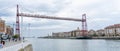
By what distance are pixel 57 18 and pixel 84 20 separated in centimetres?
2633

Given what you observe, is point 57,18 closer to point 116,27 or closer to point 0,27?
point 0,27

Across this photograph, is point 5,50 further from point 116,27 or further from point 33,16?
point 116,27

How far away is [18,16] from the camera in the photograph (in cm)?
7169

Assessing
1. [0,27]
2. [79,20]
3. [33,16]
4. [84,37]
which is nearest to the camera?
[0,27]

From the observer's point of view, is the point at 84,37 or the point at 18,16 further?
the point at 84,37

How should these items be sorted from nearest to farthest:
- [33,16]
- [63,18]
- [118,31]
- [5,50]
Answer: [5,50]
[33,16]
[63,18]
[118,31]

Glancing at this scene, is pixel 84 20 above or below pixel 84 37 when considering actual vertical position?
above

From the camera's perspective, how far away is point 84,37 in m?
138

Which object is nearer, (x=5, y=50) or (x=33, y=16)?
(x=5, y=50)

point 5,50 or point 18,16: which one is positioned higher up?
point 18,16

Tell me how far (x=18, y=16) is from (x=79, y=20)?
186 ft

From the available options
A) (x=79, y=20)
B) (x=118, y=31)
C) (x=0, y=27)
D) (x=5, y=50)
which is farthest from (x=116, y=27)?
(x=5, y=50)

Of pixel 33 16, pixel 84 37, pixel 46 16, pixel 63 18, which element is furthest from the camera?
pixel 84 37

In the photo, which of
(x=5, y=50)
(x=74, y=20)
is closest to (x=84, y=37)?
(x=74, y=20)
